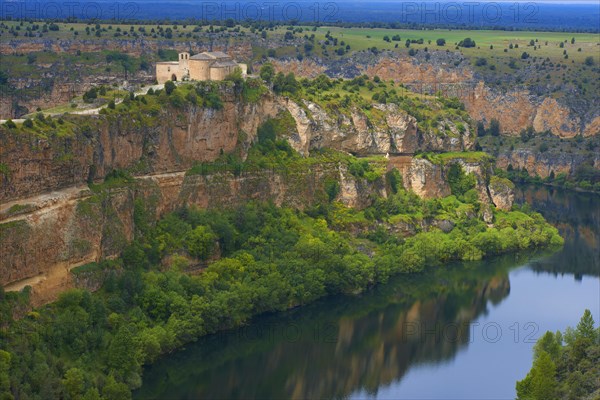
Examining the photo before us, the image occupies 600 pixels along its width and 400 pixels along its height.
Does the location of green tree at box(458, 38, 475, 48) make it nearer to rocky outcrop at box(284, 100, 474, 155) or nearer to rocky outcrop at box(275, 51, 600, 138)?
rocky outcrop at box(275, 51, 600, 138)

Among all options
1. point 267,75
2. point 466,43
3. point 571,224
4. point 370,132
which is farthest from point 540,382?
point 466,43

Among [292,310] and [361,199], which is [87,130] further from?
[361,199]

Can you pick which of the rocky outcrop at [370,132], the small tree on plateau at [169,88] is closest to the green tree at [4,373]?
the small tree on plateau at [169,88]

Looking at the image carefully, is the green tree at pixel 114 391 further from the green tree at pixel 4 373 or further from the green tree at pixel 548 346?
the green tree at pixel 548 346

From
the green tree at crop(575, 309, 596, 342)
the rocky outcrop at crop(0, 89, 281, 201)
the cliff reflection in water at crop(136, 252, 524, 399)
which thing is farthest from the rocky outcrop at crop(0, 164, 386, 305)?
A: the green tree at crop(575, 309, 596, 342)

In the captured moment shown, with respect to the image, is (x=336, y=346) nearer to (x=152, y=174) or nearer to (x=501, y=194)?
(x=152, y=174)

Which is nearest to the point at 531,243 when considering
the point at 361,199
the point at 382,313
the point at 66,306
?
the point at 361,199
